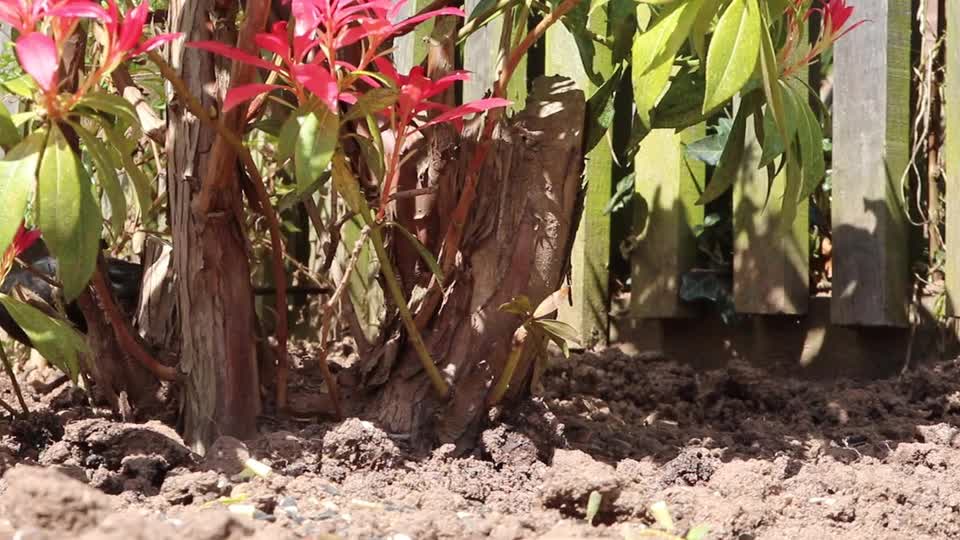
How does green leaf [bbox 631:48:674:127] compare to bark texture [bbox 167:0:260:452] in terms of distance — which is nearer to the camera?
green leaf [bbox 631:48:674:127]

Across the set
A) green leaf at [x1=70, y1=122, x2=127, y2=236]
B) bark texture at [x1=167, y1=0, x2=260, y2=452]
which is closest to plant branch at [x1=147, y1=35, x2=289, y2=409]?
bark texture at [x1=167, y1=0, x2=260, y2=452]

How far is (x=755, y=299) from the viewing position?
3268 mm

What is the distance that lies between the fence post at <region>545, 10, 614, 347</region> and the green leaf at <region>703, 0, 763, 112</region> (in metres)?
1.75

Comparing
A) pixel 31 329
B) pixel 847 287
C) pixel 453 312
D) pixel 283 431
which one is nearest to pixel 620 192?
pixel 847 287

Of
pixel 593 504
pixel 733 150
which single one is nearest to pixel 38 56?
pixel 593 504

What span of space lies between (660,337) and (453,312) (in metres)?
1.42

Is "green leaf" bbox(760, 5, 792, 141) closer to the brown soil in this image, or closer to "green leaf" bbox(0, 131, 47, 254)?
the brown soil

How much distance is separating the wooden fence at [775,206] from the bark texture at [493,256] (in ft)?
2.31

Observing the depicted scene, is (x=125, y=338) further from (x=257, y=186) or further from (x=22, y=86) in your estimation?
(x=22, y=86)

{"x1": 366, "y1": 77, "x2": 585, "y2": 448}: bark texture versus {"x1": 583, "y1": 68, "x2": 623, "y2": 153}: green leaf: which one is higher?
{"x1": 583, "y1": 68, "x2": 623, "y2": 153}: green leaf

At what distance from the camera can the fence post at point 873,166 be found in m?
3.04

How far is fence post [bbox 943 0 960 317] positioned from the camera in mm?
2951

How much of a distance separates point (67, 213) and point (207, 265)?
49 centimetres

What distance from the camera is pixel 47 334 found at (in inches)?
79.7
